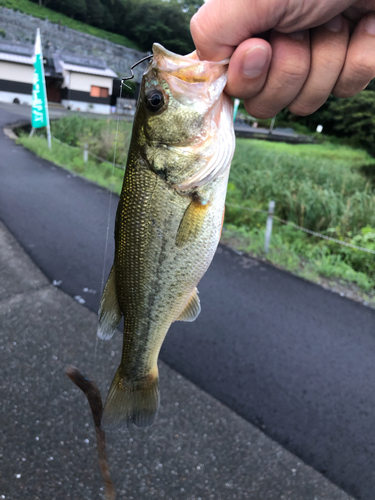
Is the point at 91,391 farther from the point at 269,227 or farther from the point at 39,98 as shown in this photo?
the point at 39,98

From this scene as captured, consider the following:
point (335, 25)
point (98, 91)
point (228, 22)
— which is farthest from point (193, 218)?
point (98, 91)

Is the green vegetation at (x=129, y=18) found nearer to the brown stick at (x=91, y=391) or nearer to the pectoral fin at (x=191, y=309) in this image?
the pectoral fin at (x=191, y=309)

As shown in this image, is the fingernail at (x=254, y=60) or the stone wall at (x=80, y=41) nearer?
the fingernail at (x=254, y=60)

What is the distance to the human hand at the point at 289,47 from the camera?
969 millimetres

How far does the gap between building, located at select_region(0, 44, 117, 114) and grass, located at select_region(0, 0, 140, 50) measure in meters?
0.46

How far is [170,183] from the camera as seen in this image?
1132mm

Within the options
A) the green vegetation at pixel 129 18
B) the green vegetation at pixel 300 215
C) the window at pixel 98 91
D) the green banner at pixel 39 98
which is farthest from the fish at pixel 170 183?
the green banner at pixel 39 98

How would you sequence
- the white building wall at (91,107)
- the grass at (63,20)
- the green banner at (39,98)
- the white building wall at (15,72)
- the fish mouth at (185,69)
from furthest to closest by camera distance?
the green banner at (39,98) → the white building wall at (91,107) → the white building wall at (15,72) → the grass at (63,20) → the fish mouth at (185,69)

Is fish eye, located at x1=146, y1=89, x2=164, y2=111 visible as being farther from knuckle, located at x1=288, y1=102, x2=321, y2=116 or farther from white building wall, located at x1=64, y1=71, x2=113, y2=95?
white building wall, located at x1=64, y1=71, x2=113, y2=95

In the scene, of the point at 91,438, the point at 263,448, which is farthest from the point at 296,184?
the point at 91,438

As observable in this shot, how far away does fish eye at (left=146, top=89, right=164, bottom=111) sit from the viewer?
3.64ft

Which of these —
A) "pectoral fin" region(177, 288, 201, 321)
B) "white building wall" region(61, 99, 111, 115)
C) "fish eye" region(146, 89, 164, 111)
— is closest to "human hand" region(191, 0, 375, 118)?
"fish eye" region(146, 89, 164, 111)

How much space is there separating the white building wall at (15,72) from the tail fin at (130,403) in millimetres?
5091

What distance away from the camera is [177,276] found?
1212mm
